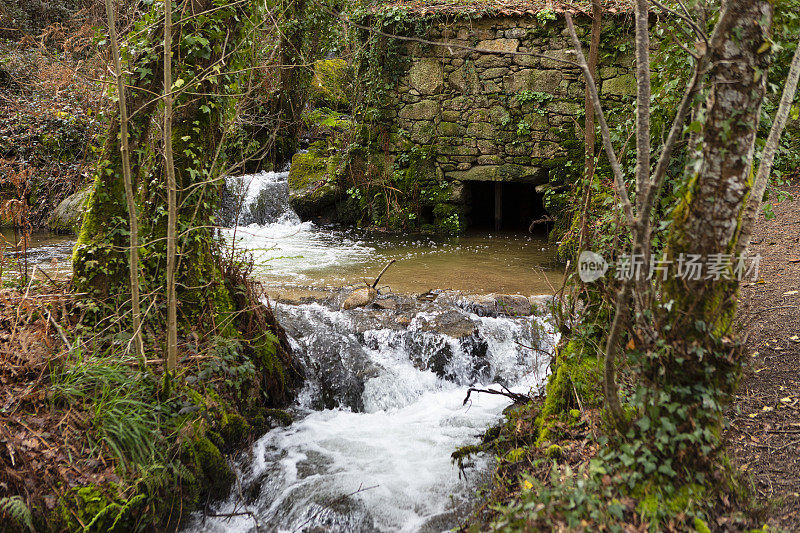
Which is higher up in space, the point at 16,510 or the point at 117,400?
the point at 117,400

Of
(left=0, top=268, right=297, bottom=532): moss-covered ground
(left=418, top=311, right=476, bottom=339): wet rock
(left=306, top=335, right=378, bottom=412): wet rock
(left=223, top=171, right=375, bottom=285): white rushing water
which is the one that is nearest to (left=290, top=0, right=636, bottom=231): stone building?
(left=223, top=171, right=375, bottom=285): white rushing water

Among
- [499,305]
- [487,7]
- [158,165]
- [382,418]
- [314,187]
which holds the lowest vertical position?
[382,418]

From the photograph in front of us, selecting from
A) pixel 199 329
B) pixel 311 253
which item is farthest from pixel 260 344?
pixel 311 253

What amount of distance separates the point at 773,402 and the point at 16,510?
4.07m

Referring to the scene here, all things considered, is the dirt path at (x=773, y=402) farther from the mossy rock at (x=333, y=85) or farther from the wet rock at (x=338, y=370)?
the mossy rock at (x=333, y=85)


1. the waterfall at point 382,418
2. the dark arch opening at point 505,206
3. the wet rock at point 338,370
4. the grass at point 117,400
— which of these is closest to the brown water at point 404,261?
the dark arch opening at point 505,206

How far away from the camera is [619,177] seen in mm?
2178

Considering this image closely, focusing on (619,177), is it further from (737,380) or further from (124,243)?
(124,243)

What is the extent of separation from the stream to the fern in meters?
0.89

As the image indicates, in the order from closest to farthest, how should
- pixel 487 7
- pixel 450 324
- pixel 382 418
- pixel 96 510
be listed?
1. pixel 96 510
2. pixel 382 418
3. pixel 450 324
4. pixel 487 7

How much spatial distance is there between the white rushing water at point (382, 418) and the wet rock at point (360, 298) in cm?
16

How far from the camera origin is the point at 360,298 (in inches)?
231

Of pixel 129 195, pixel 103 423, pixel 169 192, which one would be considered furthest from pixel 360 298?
pixel 103 423

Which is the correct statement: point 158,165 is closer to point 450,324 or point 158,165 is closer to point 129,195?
point 129,195
